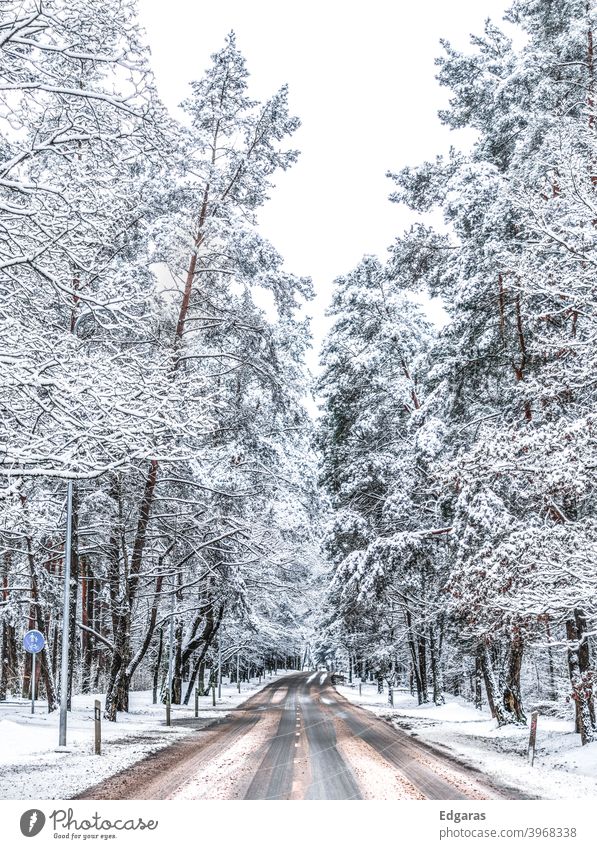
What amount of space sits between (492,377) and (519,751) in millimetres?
6471

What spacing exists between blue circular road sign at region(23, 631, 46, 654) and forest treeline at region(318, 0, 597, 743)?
18.9 feet

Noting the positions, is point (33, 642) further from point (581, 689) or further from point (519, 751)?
point (581, 689)

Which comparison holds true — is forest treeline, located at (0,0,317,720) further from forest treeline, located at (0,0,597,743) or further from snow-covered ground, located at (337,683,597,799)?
snow-covered ground, located at (337,683,597,799)

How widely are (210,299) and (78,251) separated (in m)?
7.42

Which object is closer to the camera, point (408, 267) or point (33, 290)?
point (33, 290)

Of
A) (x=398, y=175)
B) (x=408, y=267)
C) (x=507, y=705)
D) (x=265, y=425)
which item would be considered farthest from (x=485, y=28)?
(x=507, y=705)

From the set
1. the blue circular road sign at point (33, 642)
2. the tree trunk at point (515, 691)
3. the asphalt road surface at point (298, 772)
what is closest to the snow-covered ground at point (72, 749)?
the asphalt road surface at point (298, 772)

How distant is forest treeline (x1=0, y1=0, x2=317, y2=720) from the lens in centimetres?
585

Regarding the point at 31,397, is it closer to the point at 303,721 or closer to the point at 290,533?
the point at 290,533

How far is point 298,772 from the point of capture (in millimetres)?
6727

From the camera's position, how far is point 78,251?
620 centimetres

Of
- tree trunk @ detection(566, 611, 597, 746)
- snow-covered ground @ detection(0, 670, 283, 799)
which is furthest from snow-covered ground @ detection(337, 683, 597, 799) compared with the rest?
snow-covered ground @ detection(0, 670, 283, 799)

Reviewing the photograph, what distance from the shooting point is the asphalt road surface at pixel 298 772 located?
214 inches

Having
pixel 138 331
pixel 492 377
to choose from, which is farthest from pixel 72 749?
pixel 492 377
